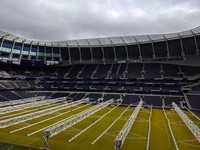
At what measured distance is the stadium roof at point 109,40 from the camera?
65.4 metres

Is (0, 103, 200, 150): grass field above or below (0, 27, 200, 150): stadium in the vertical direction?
below

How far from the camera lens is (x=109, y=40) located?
241ft

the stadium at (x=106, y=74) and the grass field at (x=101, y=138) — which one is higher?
the stadium at (x=106, y=74)

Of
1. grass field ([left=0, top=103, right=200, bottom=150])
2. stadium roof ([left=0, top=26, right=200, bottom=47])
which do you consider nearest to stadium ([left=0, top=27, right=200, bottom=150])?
stadium roof ([left=0, top=26, right=200, bottom=47])

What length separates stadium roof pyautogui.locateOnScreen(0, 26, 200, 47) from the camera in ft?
214

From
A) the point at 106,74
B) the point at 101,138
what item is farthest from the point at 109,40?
the point at 101,138

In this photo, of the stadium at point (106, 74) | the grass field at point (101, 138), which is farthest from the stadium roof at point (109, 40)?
the grass field at point (101, 138)

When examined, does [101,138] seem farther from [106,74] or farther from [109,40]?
[109,40]

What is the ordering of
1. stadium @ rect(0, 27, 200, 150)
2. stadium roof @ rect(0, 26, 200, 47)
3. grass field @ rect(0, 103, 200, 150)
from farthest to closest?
stadium roof @ rect(0, 26, 200, 47), stadium @ rect(0, 27, 200, 150), grass field @ rect(0, 103, 200, 150)

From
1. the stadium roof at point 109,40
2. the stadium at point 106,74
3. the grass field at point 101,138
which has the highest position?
the stadium roof at point 109,40

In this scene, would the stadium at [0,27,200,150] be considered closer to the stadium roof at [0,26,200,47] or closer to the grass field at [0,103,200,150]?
the stadium roof at [0,26,200,47]

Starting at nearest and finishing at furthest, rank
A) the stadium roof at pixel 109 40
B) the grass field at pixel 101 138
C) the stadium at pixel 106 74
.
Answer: the grass field at pixel 101 138, the stadium at pixel 106 74, the stadium roof at pixel 109 40

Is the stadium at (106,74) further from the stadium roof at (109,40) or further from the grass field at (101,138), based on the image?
the grass field at (101,138)

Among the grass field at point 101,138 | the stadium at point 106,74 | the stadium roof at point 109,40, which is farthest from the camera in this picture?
the stadium roof at point 109,40
